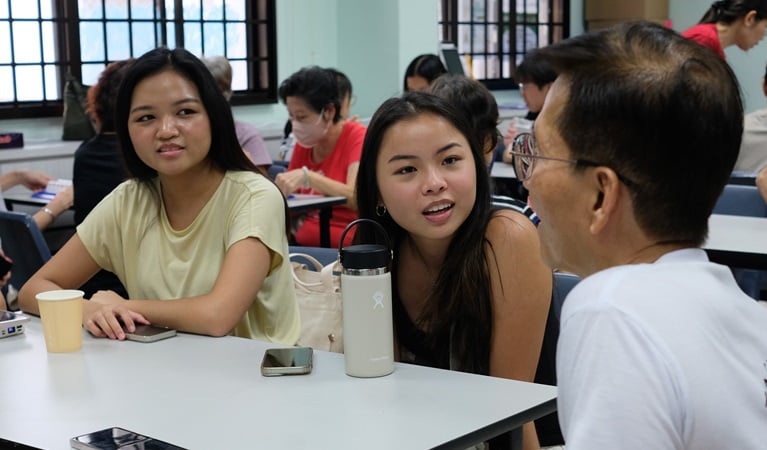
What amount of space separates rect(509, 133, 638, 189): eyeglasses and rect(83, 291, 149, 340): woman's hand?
3.85 ft

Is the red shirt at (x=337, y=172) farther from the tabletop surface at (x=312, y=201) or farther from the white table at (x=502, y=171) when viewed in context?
the white table at (x=502, y=171)

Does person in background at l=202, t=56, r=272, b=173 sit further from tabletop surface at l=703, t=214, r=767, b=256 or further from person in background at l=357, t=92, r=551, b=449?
person in background at l=357, t=92, r=551, b=449

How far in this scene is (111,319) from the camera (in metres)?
2.11

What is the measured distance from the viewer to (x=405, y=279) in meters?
2.16

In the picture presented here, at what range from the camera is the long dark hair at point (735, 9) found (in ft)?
16.2

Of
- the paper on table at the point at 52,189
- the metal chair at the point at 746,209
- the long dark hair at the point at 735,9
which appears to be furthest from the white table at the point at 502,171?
the paper on table at the point at 52,189

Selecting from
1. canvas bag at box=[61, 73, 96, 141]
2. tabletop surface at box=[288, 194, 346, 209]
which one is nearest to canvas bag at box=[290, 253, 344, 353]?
tabletop surface at box=[288, 194, 346, 209]

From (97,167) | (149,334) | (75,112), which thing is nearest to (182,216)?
(149,334)

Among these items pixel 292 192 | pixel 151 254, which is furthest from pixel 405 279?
pixel 292 192

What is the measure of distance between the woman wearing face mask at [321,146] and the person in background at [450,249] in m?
2.19

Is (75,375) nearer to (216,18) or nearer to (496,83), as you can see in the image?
(216,18)

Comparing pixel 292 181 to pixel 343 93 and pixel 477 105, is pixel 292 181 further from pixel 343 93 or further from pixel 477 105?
pixel 477 105

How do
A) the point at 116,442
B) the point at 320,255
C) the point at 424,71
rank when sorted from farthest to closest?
the point at 424,71 < the point at 320,255 < the point at 116,442

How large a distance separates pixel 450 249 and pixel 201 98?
30.1 inches
